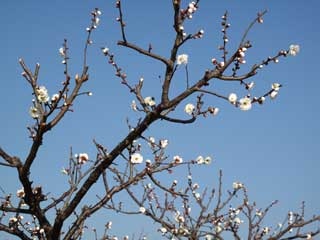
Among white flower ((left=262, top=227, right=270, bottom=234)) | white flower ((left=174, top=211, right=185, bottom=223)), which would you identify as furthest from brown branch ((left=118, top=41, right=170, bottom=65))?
white flower ((left=262, top=227, right=270, bottom=234))

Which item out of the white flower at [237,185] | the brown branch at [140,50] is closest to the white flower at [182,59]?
the brown branch at [140,50]

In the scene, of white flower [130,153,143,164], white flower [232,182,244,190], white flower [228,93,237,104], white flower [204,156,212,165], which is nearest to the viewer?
white flower [228,93,237,104]

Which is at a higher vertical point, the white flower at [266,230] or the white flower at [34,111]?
the white flower at [266,230]

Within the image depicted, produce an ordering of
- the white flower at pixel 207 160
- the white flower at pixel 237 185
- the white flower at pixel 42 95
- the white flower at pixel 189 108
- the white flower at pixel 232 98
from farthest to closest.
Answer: the white flower at pixel 237 185, the white flower at pixel 207 160, the white flower at pixel 189 108, the white flower at pixel 42 95, the white flower at pixel 232 98

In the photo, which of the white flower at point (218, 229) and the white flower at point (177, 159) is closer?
the white flower at point (177, 159)

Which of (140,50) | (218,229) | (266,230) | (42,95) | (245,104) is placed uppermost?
(266,230)

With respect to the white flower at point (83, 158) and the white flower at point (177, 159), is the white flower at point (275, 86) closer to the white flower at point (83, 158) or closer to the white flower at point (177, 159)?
the white flower at point (177, 159)

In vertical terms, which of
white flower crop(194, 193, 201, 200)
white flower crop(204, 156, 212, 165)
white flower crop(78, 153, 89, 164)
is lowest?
white flower crop(78, 153, 89, 164)

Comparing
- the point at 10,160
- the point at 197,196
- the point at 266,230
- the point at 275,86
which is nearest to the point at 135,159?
the point at 10,160

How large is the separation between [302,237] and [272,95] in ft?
15.4

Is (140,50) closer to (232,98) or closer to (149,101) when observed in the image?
(149,101)

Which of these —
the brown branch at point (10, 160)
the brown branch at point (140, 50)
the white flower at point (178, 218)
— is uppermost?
the white flower at point (178, 218)

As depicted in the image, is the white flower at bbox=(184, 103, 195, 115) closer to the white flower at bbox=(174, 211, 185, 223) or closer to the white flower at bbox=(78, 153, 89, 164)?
the white flower at bbox=(78, 153, 89, 164)

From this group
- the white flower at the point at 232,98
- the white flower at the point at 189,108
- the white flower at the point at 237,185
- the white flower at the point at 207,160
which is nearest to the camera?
the white flower at the point at 232,98
